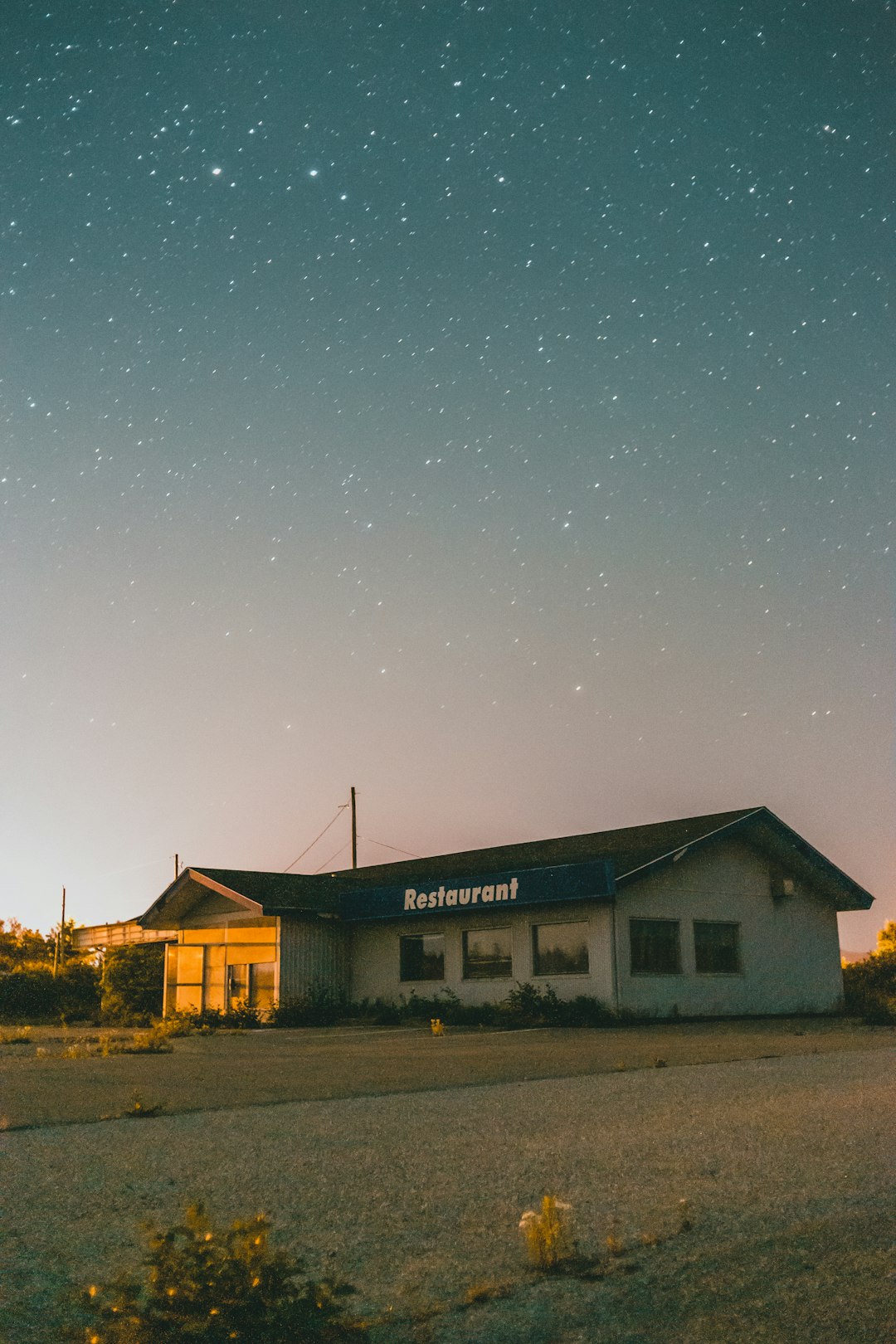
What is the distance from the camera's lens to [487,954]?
2489cm

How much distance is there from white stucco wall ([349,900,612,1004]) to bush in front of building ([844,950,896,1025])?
7514mm

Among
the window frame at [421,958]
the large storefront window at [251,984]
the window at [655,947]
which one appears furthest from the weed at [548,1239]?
the large storefront window at [251,984]

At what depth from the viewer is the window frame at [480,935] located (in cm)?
2420

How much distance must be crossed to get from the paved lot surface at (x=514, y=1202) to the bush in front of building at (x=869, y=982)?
1978 cm

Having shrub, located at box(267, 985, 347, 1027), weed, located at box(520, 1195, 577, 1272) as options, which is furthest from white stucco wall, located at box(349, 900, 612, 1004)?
weed, located at box(520, 1195, 577, 1272)

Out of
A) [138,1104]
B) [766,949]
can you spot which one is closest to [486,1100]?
[138,1104]

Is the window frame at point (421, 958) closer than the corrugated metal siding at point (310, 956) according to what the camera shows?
Yes

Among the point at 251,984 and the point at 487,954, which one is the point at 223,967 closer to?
the point at 251,984

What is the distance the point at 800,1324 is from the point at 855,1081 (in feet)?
24.1

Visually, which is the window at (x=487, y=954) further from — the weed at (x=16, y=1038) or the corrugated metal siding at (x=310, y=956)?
the weed at (x=16, y=1038)

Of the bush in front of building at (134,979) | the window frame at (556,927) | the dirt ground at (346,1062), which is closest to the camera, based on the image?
the dirt ground at (346,1062)

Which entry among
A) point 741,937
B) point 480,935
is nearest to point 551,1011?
point 480,935

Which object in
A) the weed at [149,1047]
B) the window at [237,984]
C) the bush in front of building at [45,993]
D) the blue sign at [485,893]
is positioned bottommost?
the bush in front of building at [45,993]

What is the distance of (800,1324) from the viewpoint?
3.68 meters
